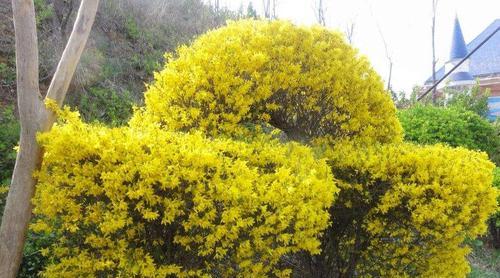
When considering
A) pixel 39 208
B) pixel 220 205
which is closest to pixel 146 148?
pixel 220 205

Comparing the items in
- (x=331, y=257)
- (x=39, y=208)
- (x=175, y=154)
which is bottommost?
(x=331, y=257)

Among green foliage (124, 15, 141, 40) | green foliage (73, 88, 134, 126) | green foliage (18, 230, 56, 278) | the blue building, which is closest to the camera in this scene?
green foliage (18, 230, 56, 278)

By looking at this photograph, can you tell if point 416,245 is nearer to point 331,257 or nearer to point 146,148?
point 331,257

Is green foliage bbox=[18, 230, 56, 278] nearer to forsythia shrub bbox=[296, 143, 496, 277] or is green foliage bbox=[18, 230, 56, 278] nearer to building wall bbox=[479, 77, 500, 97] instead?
forsythia shrub bbox=[296, 143, 496, 277]

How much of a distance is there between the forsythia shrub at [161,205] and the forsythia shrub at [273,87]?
986mm

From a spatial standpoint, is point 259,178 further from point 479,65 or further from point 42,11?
point 479,65

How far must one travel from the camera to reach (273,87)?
4.07m

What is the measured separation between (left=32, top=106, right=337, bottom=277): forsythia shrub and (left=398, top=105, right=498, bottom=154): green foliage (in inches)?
277

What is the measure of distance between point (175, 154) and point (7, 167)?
13.6 feet

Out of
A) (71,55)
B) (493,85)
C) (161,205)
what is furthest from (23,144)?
(493,85)

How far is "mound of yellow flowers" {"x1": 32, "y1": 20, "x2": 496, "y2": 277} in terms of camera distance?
8.46 feet

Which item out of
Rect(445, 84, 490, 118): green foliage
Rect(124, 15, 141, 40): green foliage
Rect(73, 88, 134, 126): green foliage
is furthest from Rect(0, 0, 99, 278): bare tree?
Rect(445, 84, 490, 118): green foliage

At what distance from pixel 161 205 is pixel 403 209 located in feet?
7.05

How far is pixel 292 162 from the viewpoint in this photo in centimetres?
321
